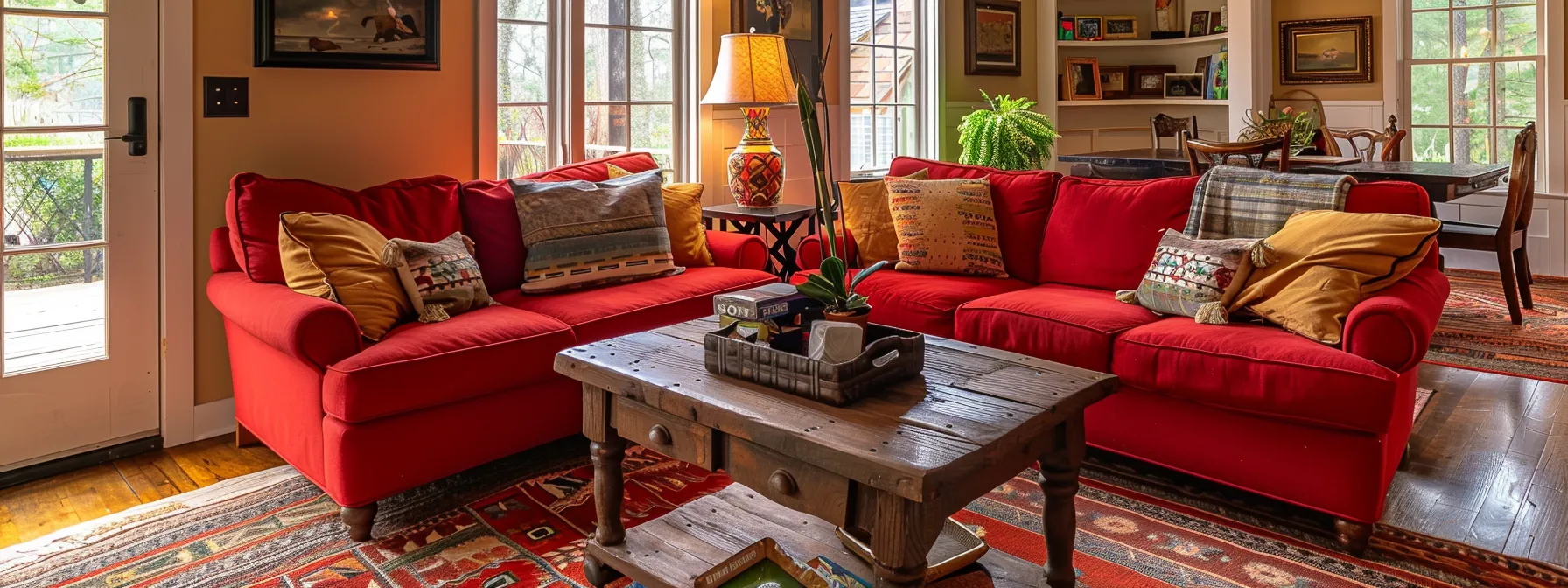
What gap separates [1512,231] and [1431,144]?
1982 millimetres

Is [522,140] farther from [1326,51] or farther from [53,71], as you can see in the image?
[1326,51]

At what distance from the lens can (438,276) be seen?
2.92 meters

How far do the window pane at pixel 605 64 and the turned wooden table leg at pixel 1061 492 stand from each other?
9.50ft

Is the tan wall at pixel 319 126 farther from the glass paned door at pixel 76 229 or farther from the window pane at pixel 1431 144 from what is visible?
the window pane at pixel 1431 144

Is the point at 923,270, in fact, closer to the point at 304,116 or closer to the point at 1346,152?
the point at 304,116

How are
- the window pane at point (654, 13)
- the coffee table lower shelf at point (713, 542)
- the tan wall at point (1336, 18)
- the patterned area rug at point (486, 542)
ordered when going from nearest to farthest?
the coffee table lower shelf at point (713, 542)
the patterned area rug at point (486, 542)
the window pane at point (654, 13)
the tan wall at point (1336, 18)

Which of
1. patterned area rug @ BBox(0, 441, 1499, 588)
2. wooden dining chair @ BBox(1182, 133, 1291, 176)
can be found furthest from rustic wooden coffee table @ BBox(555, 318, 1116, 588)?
wooden dining chair @ BBox(1182, 133, 1291, 176)

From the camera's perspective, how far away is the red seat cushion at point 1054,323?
2.77m

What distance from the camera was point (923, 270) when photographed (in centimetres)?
360

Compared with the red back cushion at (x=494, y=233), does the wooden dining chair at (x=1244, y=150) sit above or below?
above

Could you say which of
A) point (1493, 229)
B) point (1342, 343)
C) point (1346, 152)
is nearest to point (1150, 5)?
point (1346, 152)

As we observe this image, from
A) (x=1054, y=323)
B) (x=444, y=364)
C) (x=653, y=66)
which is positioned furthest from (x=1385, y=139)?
(x=444, y=364)

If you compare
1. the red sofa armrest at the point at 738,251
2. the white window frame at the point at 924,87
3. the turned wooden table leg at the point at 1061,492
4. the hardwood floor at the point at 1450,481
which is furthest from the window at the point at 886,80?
the turned wooden table leg at the point at 1061,492

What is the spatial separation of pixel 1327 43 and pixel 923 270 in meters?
4.46
